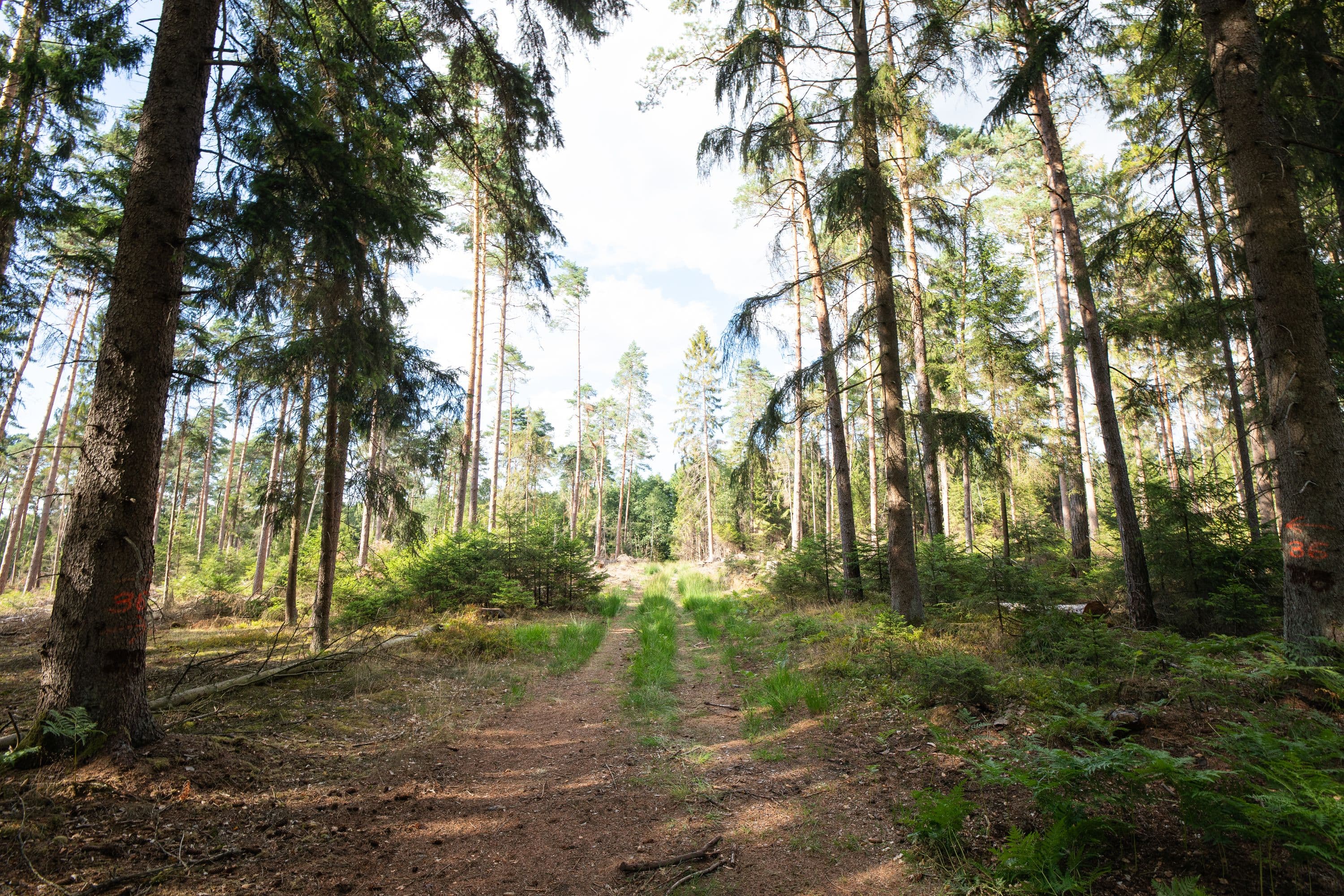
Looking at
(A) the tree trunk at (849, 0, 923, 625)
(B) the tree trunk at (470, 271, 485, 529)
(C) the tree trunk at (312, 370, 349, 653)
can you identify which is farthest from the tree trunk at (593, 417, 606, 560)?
(A) the tree trunk at (849, 0, 923, 625)

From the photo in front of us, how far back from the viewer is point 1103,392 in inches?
359

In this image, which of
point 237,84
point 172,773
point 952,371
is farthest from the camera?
point 952,371

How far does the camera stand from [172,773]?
12.4 ft

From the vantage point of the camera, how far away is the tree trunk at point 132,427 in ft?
12.8

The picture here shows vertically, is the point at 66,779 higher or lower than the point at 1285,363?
lower

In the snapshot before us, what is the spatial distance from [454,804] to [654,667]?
14.4 ft

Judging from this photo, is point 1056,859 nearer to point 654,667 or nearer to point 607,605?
point 654,667

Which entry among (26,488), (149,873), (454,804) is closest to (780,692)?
(454,804)

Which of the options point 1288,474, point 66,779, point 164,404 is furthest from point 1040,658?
point 164,404

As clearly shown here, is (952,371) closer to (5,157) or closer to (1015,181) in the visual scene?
(1015,181)

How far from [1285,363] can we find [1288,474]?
1.01 m

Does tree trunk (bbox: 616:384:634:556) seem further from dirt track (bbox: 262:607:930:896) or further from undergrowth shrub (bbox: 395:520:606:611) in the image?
dirt track (bbox: 262:607:930:896)

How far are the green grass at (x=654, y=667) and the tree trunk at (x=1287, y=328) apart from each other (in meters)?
6.08

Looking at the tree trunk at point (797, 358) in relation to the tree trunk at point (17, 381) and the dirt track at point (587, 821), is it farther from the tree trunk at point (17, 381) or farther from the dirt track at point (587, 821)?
the tree trunk at point (17, 381)
